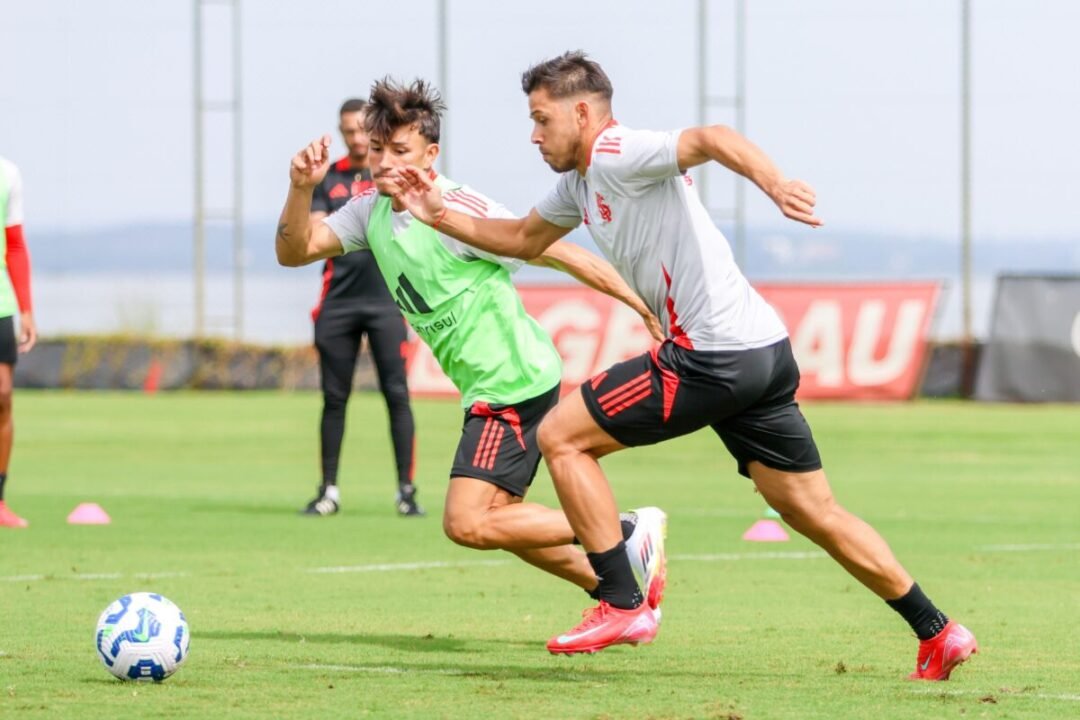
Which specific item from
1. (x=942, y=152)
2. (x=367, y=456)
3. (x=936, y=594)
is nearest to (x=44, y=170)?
(x=942, y=152)

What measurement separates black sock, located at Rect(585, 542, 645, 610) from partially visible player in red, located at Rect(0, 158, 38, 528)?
596 centimetres

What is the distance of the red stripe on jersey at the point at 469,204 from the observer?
756 cm

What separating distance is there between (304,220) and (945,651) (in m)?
2.99

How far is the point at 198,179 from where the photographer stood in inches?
1358

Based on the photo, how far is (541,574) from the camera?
386 inches

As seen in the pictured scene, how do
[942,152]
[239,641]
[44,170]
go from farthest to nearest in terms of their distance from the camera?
[44,170] < [942,152] < [239,641]

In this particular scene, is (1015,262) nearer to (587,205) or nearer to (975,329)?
(975,329)

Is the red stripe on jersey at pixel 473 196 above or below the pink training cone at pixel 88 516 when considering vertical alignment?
above

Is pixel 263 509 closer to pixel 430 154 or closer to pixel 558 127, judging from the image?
pixel 430 154

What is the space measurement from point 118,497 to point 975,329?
17135 millimetres

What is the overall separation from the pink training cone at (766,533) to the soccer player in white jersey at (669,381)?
4.69m

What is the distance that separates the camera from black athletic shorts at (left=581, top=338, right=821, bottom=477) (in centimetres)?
635

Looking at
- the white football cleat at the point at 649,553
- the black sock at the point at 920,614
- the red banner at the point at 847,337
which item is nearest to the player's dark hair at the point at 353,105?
the white football cleat at the point at 649,553

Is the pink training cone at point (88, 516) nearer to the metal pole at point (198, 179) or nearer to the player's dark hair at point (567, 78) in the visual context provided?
the player's dark hair at point (567, 78)
